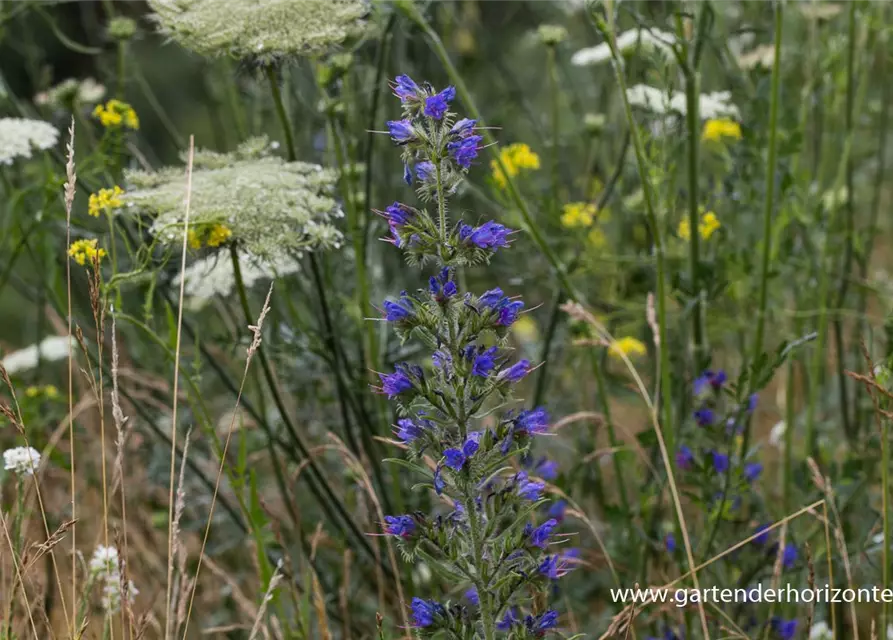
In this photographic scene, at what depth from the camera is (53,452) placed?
10.0 feet

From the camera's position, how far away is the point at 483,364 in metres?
1.81

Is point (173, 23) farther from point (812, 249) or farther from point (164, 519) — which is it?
point (812, 249)

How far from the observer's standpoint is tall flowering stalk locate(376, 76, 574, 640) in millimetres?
1812

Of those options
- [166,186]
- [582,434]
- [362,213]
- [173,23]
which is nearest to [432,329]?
[166,186]

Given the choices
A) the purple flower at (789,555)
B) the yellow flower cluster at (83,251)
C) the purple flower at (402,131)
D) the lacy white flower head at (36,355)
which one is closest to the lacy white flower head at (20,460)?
the yellow flower cluster at (83,251)

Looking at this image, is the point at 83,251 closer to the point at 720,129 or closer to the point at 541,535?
the point at 541,535

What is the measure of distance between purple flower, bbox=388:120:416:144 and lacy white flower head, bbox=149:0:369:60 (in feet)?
2.37

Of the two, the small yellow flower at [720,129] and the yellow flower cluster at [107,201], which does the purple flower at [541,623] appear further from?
the small yellow flower at [720,129]

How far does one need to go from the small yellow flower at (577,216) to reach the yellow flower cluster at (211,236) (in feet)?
4.09

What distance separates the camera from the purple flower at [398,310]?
184 centimetres

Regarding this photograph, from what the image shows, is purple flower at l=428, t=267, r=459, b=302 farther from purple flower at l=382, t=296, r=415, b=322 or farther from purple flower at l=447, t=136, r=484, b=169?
purple flower at l=447, t=136, r=484, b=169

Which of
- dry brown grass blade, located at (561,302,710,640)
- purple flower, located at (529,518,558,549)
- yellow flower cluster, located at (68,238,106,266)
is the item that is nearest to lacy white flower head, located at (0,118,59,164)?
yellow flower cluster, located at (68,238,106,266)

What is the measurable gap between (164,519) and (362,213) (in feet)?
3.81

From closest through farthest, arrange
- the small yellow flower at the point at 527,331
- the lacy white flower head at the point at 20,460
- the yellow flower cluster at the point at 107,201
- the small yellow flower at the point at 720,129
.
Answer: the lacy white flower head at the point at 20,460, the yellow flower cluster at the point at 107,201, the small yellow flower at the point at 720,129, the small yellow flower at the point at 527,331
